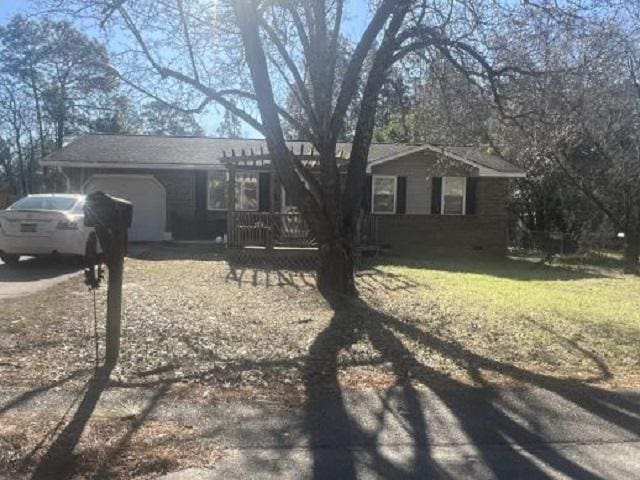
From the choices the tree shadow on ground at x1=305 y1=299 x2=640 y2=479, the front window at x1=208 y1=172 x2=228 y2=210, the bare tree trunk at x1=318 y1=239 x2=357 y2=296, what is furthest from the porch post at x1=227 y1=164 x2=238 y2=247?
the tree shadow on ground at x1=305 y1=299 x2=640 y2=479

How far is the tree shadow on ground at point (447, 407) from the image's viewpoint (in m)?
4.11

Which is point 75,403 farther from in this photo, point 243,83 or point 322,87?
point 243,83

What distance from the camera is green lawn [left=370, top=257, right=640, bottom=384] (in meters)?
7.02

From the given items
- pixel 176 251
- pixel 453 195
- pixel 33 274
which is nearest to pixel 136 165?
pixel 176 251

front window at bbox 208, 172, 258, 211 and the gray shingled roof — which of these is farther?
front window at bbox 208, 172, 258, 211

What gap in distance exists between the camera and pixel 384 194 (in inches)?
847

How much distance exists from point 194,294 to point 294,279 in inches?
108

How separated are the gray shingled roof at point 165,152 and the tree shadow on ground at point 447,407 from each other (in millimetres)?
13353

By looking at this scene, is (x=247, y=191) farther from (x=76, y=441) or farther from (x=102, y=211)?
(x=76, y=441)

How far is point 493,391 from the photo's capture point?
5.70 m

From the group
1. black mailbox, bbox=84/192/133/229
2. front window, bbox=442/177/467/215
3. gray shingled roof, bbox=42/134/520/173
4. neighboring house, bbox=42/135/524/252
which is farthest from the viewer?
front window, bbox=442/177/467/215

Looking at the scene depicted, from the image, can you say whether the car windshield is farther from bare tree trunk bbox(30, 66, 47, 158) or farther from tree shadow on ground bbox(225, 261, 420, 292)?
bare tree trunk bbox(30, 66, 47, 158)

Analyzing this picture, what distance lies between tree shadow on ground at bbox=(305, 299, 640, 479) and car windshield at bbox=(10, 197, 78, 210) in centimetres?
793

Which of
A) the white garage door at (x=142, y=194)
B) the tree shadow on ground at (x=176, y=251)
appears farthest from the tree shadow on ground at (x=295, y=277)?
the white garage door at (x=142, y=194)
